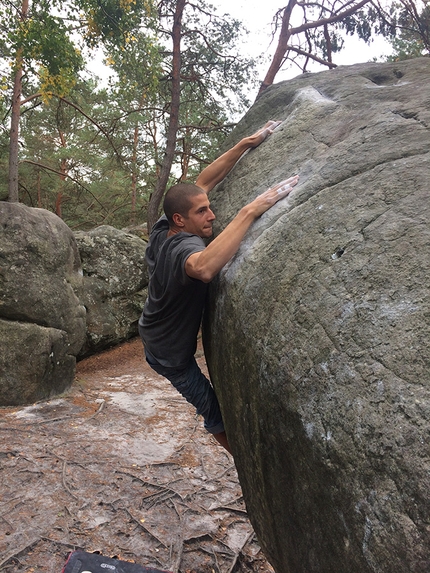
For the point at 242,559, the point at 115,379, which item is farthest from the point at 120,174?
the point at 242,559

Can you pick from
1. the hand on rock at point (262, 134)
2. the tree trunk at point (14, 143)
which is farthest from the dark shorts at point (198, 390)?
the tree trunk at point (14, 143)

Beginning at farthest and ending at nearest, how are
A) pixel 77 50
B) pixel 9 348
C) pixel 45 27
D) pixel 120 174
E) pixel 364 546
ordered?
pixel 120 174 < pixel 77 50 < pixel 45 27 < pixel 9 348 < pixel 364 546

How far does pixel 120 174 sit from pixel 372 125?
16118 millimetres

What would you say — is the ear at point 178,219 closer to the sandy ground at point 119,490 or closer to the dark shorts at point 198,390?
the dark shorts at point 198,390

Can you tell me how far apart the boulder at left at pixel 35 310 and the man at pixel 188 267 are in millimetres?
3912

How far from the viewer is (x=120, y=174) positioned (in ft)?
56.6

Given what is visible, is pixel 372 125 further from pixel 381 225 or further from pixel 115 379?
pixel 115 379

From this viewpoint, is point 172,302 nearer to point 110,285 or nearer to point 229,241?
point 229,241

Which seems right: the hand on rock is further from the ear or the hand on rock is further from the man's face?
the ear

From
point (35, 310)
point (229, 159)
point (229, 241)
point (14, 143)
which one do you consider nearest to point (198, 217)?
point (229, 241)

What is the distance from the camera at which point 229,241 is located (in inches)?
81.7

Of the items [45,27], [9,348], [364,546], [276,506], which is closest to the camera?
[364,546]

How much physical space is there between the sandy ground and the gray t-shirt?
5.36ft

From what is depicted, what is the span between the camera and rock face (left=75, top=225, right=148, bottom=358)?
859 cm
